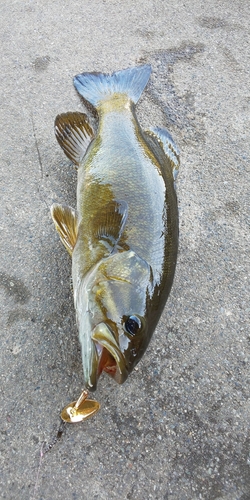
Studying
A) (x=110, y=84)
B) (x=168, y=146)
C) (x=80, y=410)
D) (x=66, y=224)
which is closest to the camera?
(x=80, y=410)

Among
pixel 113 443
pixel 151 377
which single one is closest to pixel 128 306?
pixel 151 377

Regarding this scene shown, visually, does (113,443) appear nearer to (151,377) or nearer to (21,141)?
(151,377)

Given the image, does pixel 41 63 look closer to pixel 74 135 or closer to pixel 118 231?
pixel 74 135

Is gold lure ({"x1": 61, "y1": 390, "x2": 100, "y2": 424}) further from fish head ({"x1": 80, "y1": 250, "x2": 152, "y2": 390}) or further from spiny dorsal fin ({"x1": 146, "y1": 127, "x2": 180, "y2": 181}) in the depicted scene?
spiny dorsal fin ({"x1": 146, "y1": 127, "x2": 180, "y2": 181})

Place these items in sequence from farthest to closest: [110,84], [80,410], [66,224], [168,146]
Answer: [110,84]
[168,146]
[66,224]
[80,410]

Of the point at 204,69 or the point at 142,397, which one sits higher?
the point at 204,69

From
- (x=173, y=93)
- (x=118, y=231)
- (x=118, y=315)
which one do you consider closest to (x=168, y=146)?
(x=118, y=231)

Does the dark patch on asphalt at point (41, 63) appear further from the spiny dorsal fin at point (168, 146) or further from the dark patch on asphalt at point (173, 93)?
the spiny dorsal fin at point (168, 146)
